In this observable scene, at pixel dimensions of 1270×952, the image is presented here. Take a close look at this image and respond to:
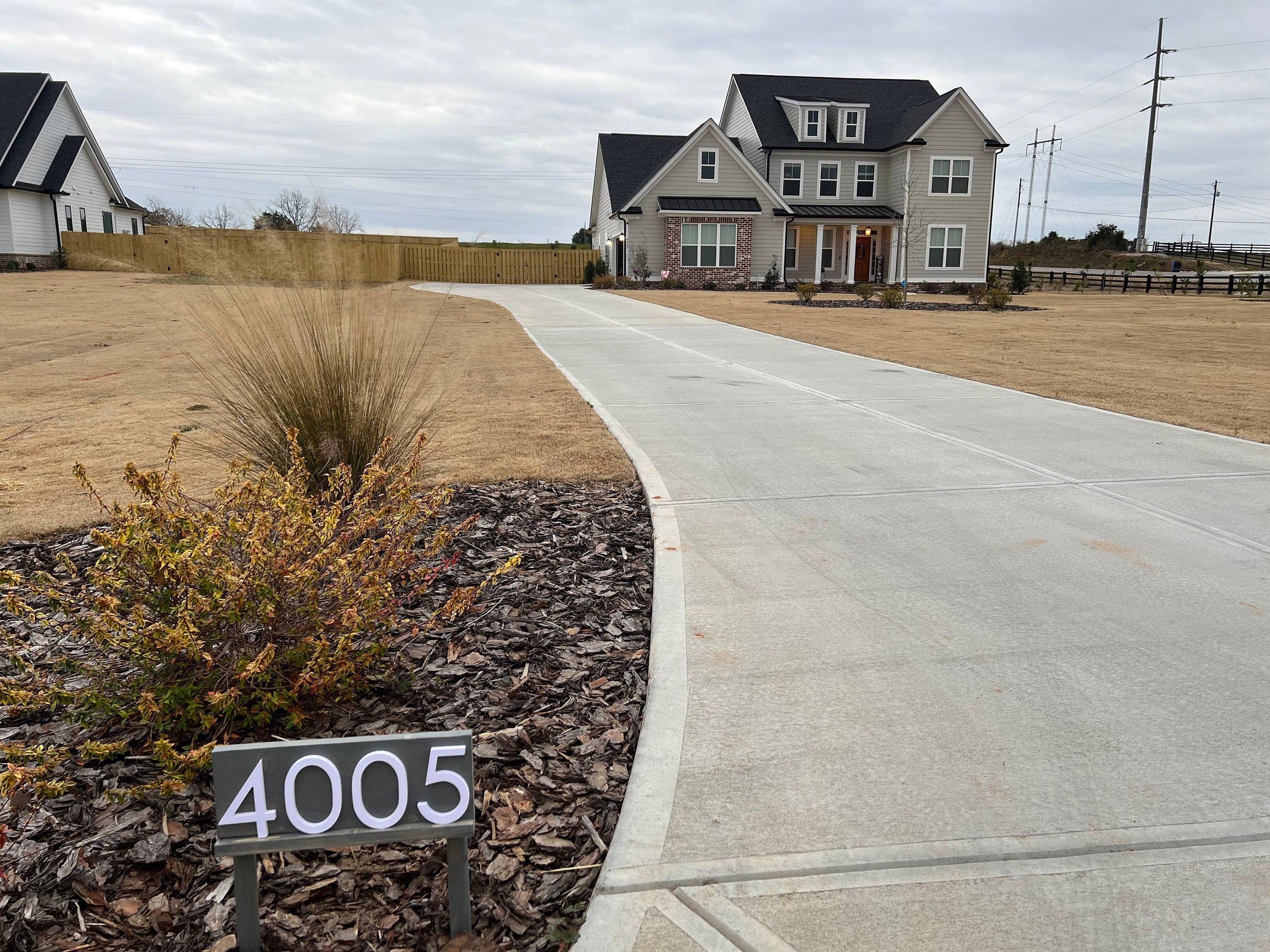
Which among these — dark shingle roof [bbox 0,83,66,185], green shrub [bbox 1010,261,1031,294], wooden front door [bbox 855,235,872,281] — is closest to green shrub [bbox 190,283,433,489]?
green shrub [bbox 1010,261,1031,294]

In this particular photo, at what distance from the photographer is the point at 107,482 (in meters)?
6.36

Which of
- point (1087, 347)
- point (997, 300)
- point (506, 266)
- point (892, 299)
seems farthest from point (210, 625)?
point (506, 266)

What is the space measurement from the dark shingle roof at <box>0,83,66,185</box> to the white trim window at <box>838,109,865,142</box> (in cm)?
3123

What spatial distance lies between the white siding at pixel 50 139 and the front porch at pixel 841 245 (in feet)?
96.6

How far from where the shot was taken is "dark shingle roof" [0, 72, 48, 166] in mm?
36594

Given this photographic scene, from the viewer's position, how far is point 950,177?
1521 inches

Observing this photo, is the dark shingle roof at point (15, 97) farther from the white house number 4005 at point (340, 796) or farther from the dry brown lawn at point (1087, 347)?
the white house number 4005 at point (340, 796)

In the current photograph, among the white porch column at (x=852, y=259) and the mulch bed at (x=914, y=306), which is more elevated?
the white porch column at (x=852, y=259)

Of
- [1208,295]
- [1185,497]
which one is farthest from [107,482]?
[1208,295]

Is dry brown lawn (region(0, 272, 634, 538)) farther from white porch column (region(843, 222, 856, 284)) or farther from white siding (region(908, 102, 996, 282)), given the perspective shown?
white siding (region(908, 102, 996, 282))

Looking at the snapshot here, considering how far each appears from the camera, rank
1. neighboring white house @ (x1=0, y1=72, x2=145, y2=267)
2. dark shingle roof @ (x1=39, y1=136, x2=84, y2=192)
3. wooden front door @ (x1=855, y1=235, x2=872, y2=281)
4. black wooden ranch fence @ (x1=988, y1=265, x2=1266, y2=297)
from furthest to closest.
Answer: wooden front door @ (x1=855, y1=235, x2=872, y2=281)
black wooden ranch fence @ (x1=988, y1=265, x2=1266, y2=297)
dark shingle roof @ (x1=39, y1=136, x2=84, y2=192)
neighboring white house @ (x1=0, y1=72, x2=145, y2=267)

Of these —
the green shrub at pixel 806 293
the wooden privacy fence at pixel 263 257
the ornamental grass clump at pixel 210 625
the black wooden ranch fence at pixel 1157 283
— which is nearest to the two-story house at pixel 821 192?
the black wooden ranch fence at pixel 1157 283

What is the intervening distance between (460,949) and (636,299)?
26956 mm

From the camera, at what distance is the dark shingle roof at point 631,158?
42.0 metres
